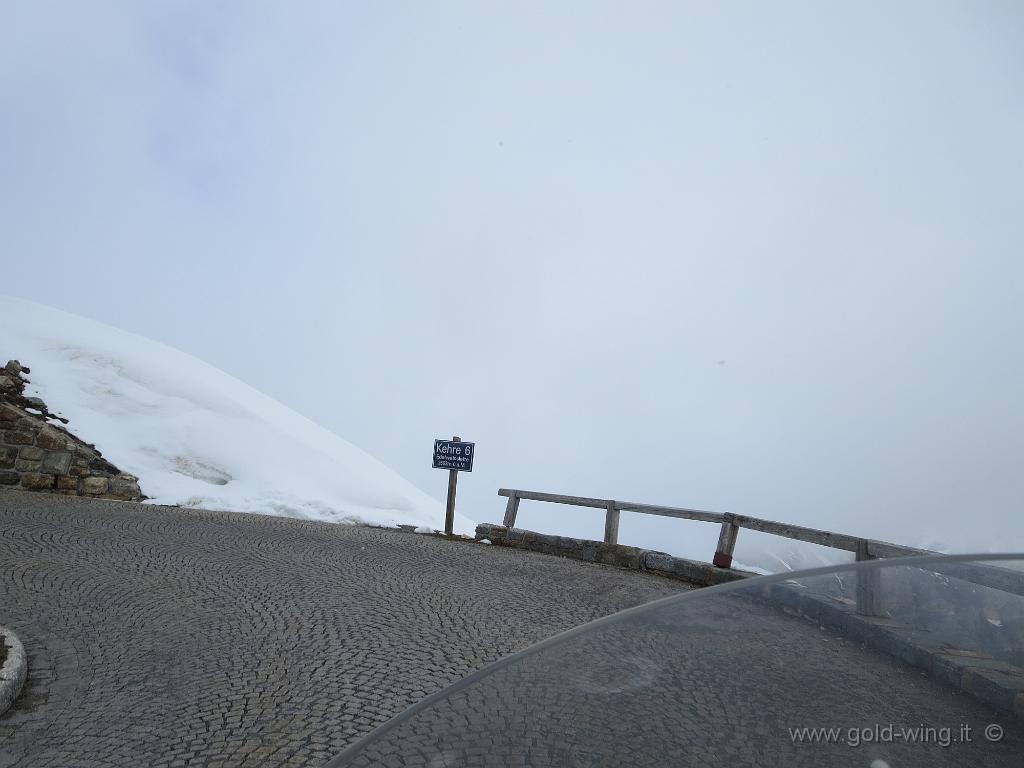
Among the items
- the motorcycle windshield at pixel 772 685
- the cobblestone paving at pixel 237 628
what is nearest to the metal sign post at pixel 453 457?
the cobblestone paving at pixel 237 628

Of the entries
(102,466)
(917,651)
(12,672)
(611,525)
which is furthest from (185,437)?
Answer: (917,651)

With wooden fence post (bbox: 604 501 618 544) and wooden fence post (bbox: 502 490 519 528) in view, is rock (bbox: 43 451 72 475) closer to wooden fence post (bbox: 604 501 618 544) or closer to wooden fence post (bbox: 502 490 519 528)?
wooden fence post (bbox: 502 490 519 528)

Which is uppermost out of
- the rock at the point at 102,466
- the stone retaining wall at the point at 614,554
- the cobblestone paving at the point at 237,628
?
the rock at the point at 102,466

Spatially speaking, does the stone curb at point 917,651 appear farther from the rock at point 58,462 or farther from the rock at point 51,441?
the rock at point 51,441

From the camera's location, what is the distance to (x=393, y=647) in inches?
158

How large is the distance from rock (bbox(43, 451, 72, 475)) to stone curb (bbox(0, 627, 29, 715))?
335 inches

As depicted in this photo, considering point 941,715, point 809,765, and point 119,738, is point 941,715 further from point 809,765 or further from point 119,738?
point 119,738

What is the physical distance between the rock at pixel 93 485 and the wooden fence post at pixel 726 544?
10295mm

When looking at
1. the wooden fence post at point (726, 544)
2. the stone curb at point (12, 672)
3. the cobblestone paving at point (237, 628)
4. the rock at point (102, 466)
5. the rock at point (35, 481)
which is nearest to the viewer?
the cobblestone paving at point (237, 628)

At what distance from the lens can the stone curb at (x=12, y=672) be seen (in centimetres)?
298

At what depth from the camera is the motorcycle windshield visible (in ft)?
2.78

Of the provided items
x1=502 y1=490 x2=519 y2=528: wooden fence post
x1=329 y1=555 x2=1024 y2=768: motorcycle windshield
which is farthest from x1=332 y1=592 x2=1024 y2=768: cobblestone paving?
x1=502 y1=490 x2=519 y2=528: wooden fence post

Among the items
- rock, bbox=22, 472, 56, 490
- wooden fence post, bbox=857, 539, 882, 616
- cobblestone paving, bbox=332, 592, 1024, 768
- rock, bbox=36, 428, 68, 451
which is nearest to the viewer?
cobblestone paving, bbox=332, 592, 1024, 768

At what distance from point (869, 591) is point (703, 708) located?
386 mm
